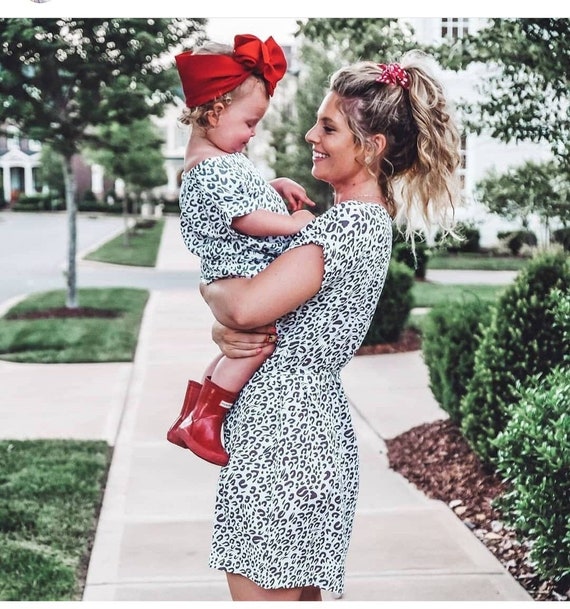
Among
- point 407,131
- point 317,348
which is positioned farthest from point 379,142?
point 317,348

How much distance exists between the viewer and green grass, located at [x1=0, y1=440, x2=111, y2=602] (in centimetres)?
360

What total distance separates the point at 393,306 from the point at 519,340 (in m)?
4.36

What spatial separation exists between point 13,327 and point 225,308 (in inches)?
343

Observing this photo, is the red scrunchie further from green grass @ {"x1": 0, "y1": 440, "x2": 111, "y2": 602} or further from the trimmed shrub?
green grass @ {"x1": 0, "y1": 440, "x2": 111, "y2": 602}

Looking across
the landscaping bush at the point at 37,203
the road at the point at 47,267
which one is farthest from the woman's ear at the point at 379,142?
the landscaping bush at the point at 37,203

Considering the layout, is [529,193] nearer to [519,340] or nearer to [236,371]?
[519,340]

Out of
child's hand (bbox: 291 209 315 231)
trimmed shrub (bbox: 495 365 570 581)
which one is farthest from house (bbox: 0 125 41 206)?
child's hand (bbox: 291 209 315 231)

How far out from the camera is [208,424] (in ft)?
6.79

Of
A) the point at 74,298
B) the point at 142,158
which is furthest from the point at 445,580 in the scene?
the point at 142,158

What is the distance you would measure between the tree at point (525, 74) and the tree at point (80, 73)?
9.18 ft

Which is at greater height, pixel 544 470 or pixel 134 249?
pixel 544 470

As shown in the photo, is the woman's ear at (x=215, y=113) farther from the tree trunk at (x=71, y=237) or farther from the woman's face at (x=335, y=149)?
the tree trunk at (x=71, y=237)

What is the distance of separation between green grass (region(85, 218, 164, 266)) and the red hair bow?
16544 mm

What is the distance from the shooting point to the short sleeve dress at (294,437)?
1.99 metres
